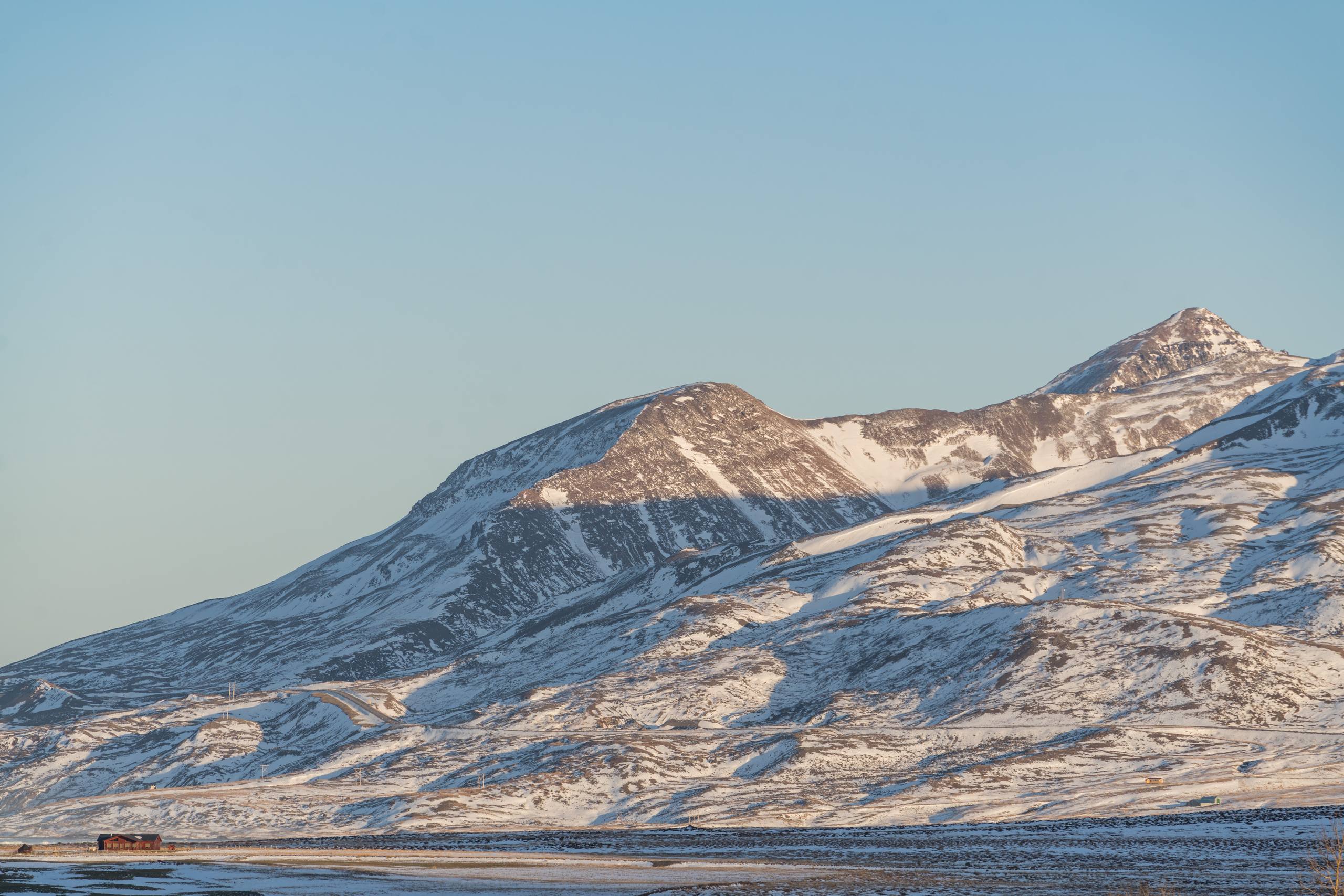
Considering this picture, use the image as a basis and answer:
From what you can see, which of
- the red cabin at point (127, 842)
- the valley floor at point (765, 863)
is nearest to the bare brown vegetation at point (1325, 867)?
the valley floor at point (765, 863)

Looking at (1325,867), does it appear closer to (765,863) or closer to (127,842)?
(765,863)

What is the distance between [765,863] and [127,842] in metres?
59.5

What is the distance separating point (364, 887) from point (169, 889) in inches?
481

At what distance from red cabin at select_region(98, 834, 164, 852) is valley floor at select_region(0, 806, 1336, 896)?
394cm

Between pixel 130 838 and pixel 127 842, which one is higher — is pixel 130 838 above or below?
above

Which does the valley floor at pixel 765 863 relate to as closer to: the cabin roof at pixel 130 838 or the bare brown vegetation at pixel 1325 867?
the bare brown vegetation at pixel 1325 867

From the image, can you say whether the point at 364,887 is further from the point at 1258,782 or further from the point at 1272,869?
the point at 1258,782

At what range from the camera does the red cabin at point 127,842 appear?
148 meters

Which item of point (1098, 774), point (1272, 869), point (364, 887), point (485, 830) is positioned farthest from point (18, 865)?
point (1098, 774)

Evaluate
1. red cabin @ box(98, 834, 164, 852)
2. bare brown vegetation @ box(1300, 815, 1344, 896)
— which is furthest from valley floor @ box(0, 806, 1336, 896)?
red cabin @ box(98, 834, 164, 852)

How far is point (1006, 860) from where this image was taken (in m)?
121

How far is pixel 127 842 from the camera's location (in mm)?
149250

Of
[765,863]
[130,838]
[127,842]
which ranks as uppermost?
[130,838]

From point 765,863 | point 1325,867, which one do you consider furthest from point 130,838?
point 1325,867
